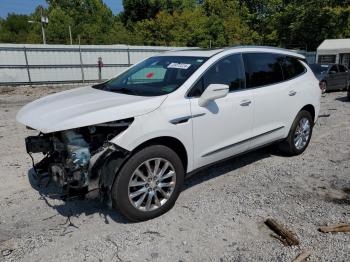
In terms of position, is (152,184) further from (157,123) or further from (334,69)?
(334,69)

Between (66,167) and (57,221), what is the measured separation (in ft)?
2.42

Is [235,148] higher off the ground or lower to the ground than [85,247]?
higher

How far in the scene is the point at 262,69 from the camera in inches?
197

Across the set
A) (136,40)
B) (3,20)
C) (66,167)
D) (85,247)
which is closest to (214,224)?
(85,247)

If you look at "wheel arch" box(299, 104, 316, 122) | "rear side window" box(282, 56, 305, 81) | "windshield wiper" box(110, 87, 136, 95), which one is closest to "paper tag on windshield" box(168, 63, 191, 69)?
"windshield wiper" box(110, 87, 136, 95)

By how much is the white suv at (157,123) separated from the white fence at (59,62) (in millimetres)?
14682

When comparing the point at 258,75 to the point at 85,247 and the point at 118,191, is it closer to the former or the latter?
the point at 118,191

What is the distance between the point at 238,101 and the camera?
14.6ft

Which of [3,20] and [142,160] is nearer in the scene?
[142,160]

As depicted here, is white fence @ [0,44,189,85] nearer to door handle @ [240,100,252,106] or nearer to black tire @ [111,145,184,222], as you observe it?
door handle @ [240,100,252,106]

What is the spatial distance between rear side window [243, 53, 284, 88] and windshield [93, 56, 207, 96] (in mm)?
770

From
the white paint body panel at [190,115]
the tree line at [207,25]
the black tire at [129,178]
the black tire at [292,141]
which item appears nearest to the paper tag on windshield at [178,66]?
the white paint body panel at [190,115]

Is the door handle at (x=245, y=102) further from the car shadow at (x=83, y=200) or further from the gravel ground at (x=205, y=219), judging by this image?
the gravel ground at (x=205, y=219)

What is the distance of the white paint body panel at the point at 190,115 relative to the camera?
11.3 feet
